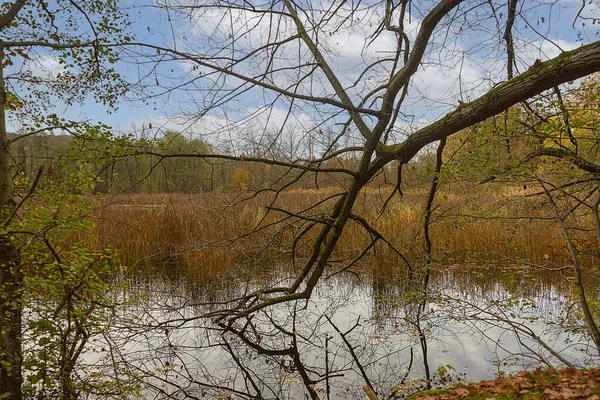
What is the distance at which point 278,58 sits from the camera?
336 centimetres

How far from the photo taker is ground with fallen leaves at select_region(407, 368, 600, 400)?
1.79 metres

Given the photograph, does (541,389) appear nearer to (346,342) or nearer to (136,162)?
(136,162)

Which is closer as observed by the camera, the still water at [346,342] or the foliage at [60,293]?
the foliage at [60,293]

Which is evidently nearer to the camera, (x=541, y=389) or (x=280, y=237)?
(x=541, y=389)

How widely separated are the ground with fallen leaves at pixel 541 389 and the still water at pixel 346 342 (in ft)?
2.35

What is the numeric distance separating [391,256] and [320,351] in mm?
2956

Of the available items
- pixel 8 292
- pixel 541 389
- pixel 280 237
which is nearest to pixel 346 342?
pixel 280 237

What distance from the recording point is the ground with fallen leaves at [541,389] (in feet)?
5.87

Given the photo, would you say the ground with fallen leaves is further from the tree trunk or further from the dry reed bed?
the dry reed bed

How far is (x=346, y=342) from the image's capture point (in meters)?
4.70

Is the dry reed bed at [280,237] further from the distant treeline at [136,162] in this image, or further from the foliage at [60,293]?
the foliage at [60,293]

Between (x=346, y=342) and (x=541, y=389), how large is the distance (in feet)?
9.54

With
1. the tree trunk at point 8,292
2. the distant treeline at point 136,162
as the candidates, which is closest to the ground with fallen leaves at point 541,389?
the distant treeline at point 136,162

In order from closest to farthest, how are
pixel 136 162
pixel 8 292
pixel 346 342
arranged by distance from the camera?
1. pixel 8 292
2. pixel 136 162
3. pixel 346 342
